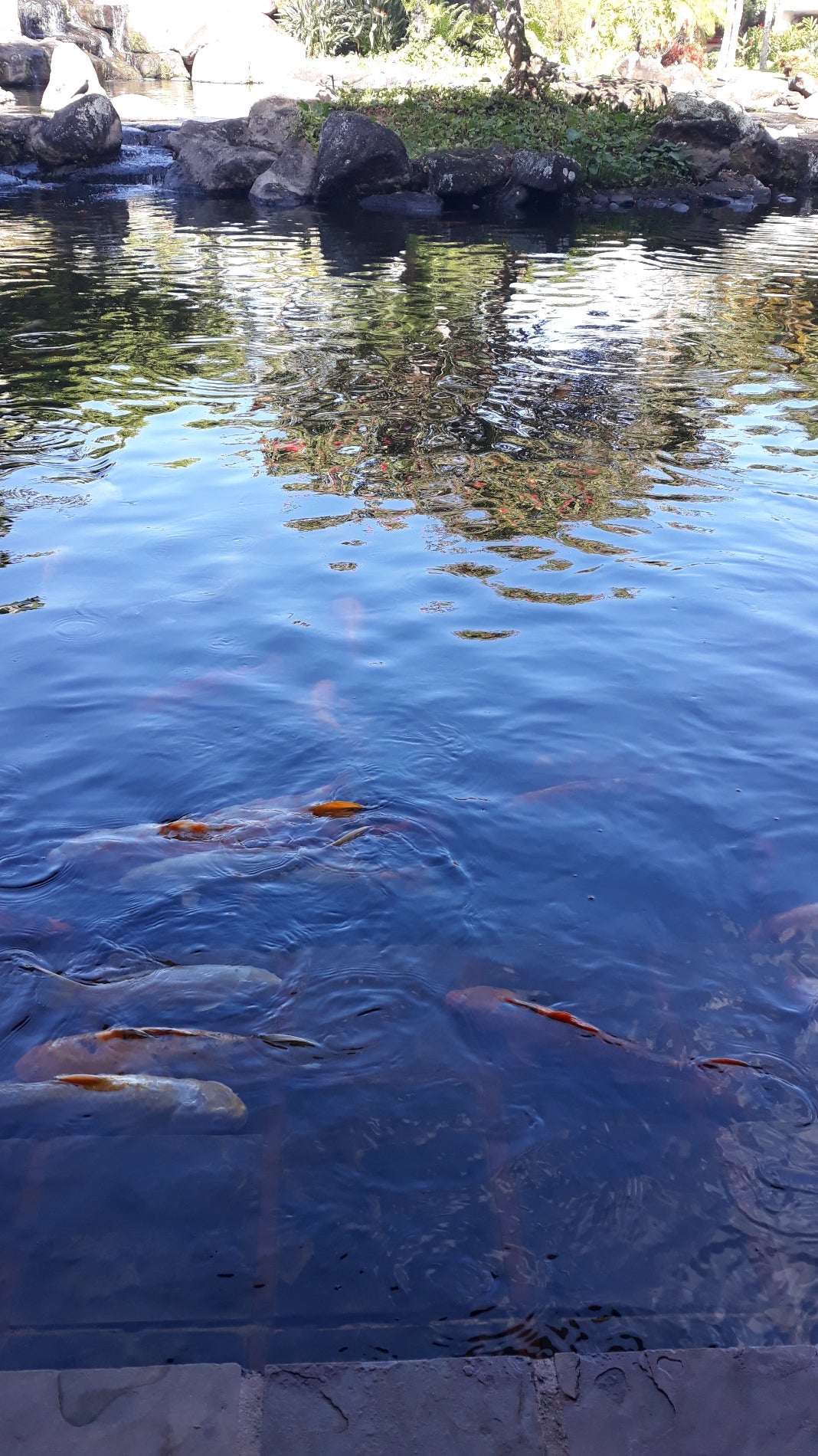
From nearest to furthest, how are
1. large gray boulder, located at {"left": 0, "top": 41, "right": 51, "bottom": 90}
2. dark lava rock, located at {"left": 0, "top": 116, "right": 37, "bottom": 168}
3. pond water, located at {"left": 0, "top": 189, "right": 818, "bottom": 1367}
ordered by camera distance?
1. pond water, located at {"left": 0, "top": 189, "right": 818, "bottom": 1367}
2. dark lava rock, located at {"left": 0, "top": 116, "right": 37, "bottom": 168}
3. large gray boulder, located at {"left": 0, "top": 41, "right": 51, "bottom": 90}

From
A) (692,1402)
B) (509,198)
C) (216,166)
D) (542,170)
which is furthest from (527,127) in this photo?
(692,1402)

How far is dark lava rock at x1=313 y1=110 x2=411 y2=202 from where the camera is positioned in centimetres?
2181

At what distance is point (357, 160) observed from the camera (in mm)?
22109

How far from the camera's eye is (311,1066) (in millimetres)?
3217

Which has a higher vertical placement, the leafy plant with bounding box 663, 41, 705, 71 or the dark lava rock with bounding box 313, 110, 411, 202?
the leafy plant with bounding box 663, 41, 705, 71

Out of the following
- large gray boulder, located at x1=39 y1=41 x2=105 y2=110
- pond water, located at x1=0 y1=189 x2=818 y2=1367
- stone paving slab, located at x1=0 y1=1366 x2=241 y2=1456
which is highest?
→ large gray boulder, located at x1=39 y1=41 x2=105 y2=110

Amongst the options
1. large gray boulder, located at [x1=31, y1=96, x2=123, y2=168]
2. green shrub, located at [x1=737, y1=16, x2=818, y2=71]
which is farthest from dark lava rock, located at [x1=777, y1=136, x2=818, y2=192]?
green shrub, located at [x1=737, y1=16, x2=818, y2=71]

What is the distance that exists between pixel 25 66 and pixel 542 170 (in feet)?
68.9

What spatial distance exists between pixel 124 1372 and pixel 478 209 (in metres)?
24.4

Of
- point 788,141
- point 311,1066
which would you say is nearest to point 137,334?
point 311,1066

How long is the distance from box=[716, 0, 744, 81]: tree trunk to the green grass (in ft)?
50.6

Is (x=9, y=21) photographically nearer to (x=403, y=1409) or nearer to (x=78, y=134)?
(x=78, y=134)

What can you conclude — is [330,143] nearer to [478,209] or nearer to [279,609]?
[478,209]

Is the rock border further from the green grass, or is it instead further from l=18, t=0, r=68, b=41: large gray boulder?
l=18, t=0, r=68, b=41: large gray boulder
